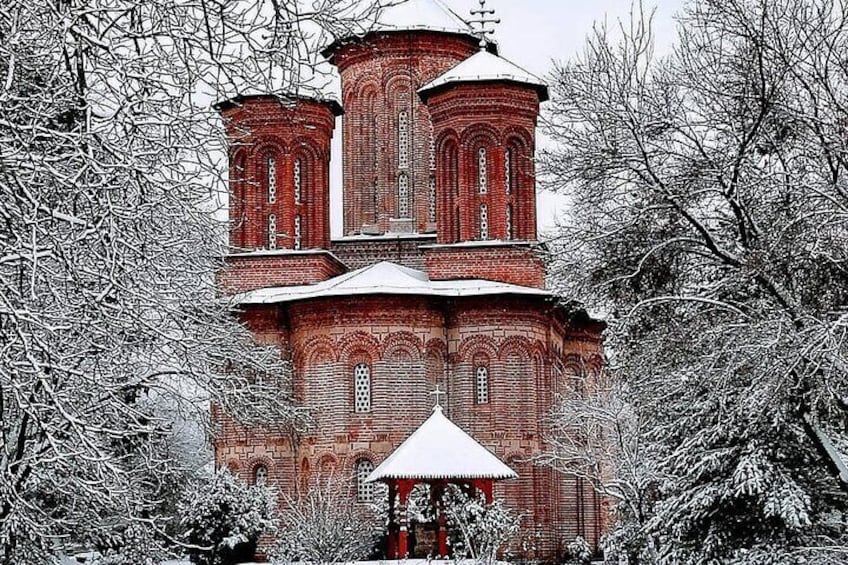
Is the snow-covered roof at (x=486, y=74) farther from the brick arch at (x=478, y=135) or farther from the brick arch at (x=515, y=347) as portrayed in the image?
the brick arch at (x=515, y=347)

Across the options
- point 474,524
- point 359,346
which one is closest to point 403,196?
point 359,346

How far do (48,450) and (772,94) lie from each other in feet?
30.7

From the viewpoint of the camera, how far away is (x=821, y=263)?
46.2ft

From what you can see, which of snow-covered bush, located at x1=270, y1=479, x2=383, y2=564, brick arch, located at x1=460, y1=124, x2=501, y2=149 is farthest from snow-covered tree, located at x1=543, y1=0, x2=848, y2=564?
brick arch, located at x1=460, y1=124, x2=501, y2=149

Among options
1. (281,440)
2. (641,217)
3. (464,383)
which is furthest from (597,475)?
(641,217)

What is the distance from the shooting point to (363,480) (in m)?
30.2

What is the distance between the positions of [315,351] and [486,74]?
7.26 metres

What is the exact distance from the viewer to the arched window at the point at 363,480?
30.0 m

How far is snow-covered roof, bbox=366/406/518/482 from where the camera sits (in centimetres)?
2598

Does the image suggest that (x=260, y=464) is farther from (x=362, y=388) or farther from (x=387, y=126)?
(x=387, y=126)

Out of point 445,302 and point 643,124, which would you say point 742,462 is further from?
point 445,302

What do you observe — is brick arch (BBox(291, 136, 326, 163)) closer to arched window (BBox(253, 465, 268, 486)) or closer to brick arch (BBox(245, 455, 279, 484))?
brick arch (BBox(245, 455, 279, 484))

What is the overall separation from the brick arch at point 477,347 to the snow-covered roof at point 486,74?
5746mm

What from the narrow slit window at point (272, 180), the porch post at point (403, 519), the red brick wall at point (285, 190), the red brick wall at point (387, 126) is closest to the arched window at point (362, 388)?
the red brick wall at point (285, 190)
